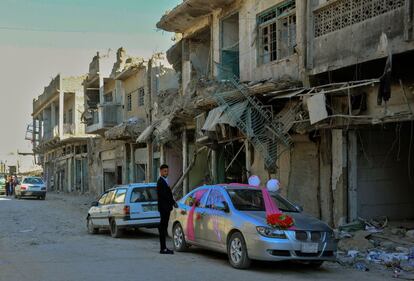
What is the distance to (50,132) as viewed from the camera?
5831cm

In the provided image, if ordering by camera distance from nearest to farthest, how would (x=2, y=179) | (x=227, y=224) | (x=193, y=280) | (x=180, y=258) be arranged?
(x=193, y=280)
(x=227, y=224)
(x=180, y=258)
(x=2, y=179)

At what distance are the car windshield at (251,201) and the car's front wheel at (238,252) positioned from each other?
2.12 feet

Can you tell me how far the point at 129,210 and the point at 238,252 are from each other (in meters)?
5.95

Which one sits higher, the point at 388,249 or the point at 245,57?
the point at 245,57

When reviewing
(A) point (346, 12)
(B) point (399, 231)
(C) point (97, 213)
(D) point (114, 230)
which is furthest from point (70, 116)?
(B) point (399, 231)

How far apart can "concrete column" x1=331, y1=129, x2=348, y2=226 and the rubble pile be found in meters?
0.52

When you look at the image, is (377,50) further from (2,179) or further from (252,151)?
(2,179)

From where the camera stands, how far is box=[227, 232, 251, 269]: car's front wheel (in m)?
9.66

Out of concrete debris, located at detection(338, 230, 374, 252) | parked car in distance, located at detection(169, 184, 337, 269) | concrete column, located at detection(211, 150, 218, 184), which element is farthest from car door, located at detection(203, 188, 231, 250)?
concrete column, located at detection(211, 150, 218, 184)

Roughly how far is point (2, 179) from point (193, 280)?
151ft

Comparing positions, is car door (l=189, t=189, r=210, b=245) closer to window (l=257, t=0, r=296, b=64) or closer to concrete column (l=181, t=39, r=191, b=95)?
window (l=257, t=0, r=296, b=64)

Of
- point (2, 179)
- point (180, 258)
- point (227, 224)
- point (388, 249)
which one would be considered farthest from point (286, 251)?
point (2, 179)

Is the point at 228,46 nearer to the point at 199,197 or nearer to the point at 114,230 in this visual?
the point at 114,230

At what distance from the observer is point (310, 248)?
31.2 ft
